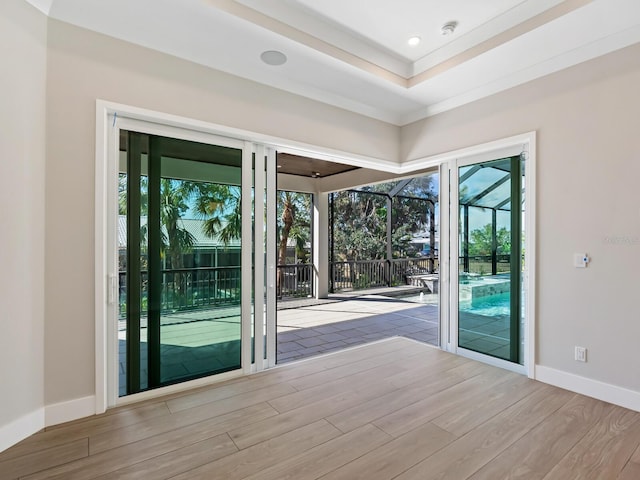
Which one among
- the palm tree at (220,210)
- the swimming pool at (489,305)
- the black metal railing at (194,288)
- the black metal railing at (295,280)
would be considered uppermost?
the palm tree at (220,210)

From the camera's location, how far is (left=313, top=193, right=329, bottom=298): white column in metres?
8.38

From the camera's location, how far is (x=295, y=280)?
8336 mm

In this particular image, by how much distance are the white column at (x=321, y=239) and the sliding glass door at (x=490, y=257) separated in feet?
15.4

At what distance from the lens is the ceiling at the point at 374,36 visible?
2365 millimetres

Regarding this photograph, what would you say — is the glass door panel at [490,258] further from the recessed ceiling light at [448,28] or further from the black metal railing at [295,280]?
the black metal railing at [295,280]

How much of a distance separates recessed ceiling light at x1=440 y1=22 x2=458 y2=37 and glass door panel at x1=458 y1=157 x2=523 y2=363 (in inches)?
54.1
